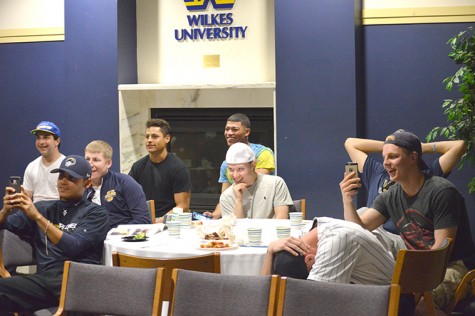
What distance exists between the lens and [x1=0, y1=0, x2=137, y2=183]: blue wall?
7.85 metres

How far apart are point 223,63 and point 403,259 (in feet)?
14.9

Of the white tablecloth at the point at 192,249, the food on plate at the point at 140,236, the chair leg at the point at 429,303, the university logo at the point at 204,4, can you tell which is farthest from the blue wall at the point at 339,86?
the chair leg at the point at 429,303

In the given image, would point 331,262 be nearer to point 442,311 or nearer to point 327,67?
point 442,311

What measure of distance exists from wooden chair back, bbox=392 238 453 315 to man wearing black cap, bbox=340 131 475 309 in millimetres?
363

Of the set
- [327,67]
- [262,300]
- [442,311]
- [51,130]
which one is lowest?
[442,311]

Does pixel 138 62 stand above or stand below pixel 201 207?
above

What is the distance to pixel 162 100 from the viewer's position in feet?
27.2

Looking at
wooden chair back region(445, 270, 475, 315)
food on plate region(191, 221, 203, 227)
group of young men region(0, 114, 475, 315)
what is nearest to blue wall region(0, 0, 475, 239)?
group of young men region(0, 114, 475, 315)

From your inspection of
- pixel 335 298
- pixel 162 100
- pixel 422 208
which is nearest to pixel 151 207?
pixel 162 100

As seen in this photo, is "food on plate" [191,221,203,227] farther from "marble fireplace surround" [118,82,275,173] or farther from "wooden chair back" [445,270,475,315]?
"marble fireplace surround" [118,82,275,173]

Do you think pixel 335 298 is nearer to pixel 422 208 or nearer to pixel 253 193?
pixel 422 208

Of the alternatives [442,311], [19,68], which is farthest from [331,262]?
[19,68]

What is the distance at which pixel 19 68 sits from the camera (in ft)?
27.6

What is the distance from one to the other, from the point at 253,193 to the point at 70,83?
2998 mm
